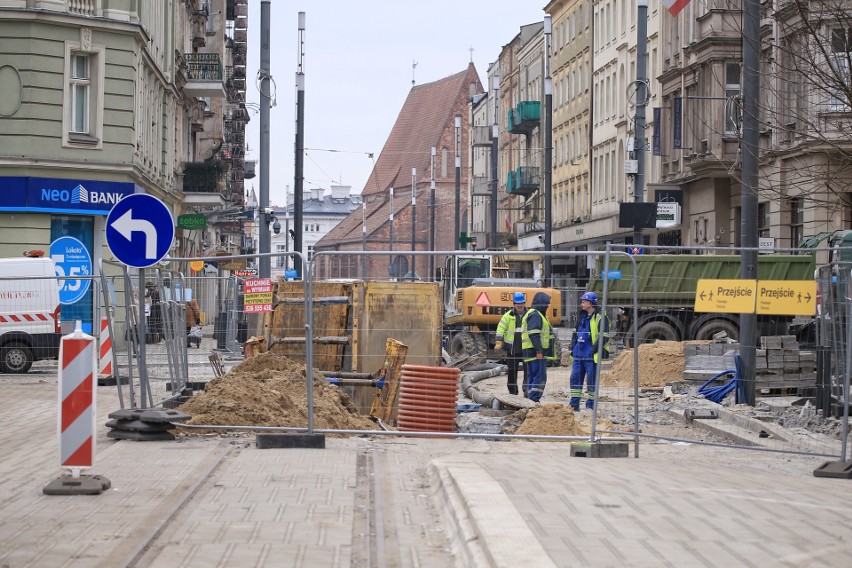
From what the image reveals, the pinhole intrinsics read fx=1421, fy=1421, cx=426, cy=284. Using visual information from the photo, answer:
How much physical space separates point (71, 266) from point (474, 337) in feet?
39.8

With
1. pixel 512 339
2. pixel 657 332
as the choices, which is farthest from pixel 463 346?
pixel 657 332

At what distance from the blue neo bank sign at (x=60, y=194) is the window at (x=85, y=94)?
1.03m

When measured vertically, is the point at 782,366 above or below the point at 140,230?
below

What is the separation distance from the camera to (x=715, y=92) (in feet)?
145

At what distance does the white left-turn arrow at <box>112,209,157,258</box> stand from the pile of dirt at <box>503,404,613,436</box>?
15.7ft

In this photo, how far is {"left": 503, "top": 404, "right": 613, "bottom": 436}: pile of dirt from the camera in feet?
52.2

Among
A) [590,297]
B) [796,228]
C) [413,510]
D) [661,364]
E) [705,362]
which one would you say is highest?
[796,228]

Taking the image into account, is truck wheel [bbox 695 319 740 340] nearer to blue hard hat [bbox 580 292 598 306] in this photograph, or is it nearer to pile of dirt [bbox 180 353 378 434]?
blue hard hat [bbox 580 292 598 306]

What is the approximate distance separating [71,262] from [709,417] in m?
17.2

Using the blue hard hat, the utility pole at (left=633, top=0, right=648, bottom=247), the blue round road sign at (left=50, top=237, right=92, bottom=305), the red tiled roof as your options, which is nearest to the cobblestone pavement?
the blue hard hat

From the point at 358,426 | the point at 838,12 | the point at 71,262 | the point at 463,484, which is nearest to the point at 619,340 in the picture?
the point at 358,426

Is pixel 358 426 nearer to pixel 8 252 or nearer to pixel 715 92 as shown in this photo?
pixel 8 252

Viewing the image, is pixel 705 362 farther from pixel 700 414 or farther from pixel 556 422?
pixel 556 422

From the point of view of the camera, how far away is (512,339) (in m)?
21.0
